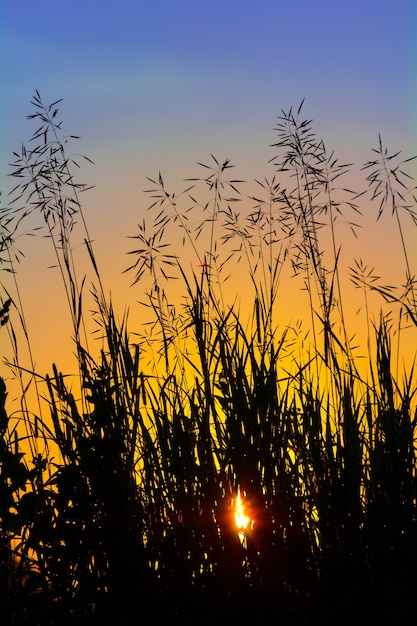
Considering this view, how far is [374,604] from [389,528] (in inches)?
10.9

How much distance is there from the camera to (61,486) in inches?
120

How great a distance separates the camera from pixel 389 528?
9.68ft

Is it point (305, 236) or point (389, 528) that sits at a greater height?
point (305, 236)

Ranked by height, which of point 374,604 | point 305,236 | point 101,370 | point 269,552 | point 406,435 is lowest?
point 374,604

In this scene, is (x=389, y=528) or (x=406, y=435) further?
A: (x=406, y=435)

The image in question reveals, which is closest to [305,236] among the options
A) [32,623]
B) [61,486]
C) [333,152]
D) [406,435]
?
[333,152]

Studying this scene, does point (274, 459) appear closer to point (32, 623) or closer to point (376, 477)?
point (376, 477)

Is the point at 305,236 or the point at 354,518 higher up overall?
the point at 305,236

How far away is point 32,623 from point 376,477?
4.36 feet

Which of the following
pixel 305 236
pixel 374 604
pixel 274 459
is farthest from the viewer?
pixel 305 236

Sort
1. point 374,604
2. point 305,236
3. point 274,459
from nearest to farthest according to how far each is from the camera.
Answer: point 374,604, point 274,459, point 305,236

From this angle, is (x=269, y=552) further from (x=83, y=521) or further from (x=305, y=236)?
(x=305, y=236)

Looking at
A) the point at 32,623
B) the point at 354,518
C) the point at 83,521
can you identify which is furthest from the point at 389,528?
the point at 32,623

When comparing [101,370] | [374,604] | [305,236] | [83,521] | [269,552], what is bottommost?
[374,604]
